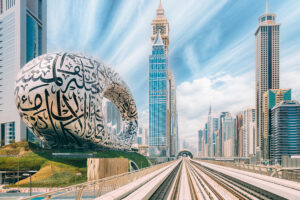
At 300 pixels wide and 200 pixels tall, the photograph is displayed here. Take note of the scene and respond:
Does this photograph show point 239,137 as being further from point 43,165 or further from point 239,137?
point 43,165

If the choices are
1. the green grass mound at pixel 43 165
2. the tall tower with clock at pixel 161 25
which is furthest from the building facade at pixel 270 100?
the green grass mound at pixel 43 165

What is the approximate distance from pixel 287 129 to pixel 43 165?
10666 cm

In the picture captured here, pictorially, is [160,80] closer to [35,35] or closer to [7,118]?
[35,35]

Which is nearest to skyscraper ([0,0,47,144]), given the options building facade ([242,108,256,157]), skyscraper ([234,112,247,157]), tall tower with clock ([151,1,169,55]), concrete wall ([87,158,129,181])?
concrete wall ([87,158,129,181])

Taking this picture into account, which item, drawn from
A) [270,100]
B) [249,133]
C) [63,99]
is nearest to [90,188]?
[63,99]

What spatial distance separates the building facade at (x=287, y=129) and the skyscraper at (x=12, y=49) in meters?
104

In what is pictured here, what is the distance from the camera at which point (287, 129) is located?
10444 cm

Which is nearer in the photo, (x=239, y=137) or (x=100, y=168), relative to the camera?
(x=100, y=168)

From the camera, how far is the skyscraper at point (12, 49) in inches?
3391

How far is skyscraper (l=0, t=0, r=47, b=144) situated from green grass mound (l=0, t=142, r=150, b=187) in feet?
192

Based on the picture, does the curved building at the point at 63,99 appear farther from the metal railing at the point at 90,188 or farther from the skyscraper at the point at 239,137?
the skyscraper at the point at 239,137

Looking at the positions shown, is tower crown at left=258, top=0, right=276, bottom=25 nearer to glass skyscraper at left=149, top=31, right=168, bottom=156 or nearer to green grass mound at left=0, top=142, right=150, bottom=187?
glass skyscraper at left=149, top=31, right=168, bottom=156

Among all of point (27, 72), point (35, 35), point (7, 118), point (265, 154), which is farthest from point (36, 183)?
point (265, 154)

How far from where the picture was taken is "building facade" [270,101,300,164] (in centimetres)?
10269
